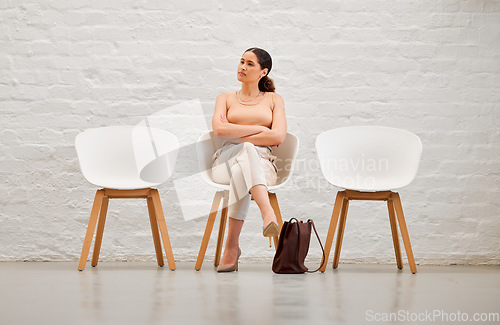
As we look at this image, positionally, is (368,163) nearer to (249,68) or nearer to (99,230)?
(249,68)

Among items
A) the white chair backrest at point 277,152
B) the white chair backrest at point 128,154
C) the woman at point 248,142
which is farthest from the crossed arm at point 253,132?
the white chair backrest at point 128,154

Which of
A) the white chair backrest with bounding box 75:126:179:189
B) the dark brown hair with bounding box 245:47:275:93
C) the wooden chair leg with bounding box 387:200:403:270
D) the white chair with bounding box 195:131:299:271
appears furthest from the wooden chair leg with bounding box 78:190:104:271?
the wooden chair leg with bounding box 387:200:403:270

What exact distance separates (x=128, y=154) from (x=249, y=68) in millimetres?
823

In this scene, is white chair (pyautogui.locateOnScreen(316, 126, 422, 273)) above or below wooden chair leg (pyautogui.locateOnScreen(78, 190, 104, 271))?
above

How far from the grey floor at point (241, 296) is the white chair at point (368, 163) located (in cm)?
30

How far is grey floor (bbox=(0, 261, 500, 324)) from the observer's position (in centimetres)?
175

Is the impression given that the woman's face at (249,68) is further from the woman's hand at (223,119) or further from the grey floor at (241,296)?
the grey floor at (241,296)

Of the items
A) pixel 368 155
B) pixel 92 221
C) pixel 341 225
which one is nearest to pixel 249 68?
pixel 368 155

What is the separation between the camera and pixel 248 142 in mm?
3320

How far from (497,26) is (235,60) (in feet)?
5.37

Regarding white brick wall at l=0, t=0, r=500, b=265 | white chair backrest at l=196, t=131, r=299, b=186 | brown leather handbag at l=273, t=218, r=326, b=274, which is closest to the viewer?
brown leather handbag at l=273, t=218, r=326, b=274

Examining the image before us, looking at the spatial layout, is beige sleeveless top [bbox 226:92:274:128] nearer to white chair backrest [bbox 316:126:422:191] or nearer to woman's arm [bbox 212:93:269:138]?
woman's arm [bbox 212:93:269:138]

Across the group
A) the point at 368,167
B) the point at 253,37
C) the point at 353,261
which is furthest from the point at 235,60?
the point at 353,261

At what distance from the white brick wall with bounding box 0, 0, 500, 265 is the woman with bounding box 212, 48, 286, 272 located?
1.59 ft
